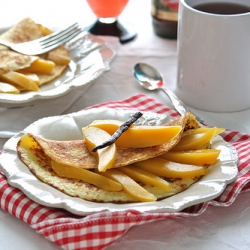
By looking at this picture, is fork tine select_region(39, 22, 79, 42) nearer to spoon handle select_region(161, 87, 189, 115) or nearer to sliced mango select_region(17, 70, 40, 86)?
sliced mango select_region(17, 70, 40, 86)

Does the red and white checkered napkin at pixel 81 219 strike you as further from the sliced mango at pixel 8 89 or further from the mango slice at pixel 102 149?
the sliced mango at pixel 8 89

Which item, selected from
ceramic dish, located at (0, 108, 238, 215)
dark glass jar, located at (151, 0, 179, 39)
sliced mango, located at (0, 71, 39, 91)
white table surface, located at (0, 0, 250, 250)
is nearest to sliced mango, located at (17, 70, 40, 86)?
sliced mango, located at (0, 71, 39, 91)

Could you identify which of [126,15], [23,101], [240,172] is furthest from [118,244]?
[126,15]

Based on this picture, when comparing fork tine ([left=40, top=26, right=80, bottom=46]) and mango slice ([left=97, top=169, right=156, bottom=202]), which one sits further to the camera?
fork tine ([left=40, top=26, right=80, bottom=46])

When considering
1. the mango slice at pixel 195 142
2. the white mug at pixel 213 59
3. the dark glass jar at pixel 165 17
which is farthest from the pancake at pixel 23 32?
the mango slice at pixel 195 142

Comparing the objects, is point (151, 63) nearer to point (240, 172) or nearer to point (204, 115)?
point (204, 115)

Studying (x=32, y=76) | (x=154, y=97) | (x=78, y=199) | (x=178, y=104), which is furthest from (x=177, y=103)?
(x=78, y=199)
